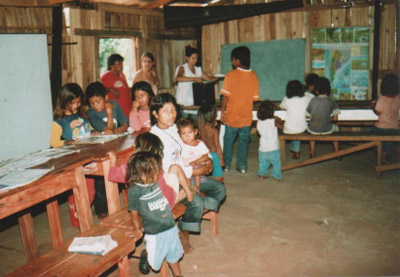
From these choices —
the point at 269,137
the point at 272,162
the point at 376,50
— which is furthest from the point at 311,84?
the point at 376,50

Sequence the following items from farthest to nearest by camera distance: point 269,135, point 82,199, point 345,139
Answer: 1. point 345,139
2. point 269,135
3. point 82,199

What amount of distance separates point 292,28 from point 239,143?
164 inches

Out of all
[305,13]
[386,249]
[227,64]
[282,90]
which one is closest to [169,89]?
[227,64]

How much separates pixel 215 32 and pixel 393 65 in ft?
14.3

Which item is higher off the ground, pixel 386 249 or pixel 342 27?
pixel 342 27

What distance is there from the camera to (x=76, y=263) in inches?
103

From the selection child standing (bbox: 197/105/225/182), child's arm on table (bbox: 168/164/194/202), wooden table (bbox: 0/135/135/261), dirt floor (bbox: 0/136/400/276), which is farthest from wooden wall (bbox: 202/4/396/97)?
child's arm on table (bbox: 168/164/194/202)

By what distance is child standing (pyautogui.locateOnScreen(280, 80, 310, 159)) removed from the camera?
6.47 m

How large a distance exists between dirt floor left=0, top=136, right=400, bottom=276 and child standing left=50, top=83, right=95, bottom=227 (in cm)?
108

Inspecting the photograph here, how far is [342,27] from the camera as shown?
890cm

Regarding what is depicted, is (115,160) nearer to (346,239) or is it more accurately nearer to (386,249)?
(346,239)

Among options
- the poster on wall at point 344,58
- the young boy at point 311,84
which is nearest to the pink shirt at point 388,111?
the young boy at point 311,84

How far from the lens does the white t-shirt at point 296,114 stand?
21.3 ft

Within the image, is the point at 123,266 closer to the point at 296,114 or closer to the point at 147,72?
the point at 296,114
